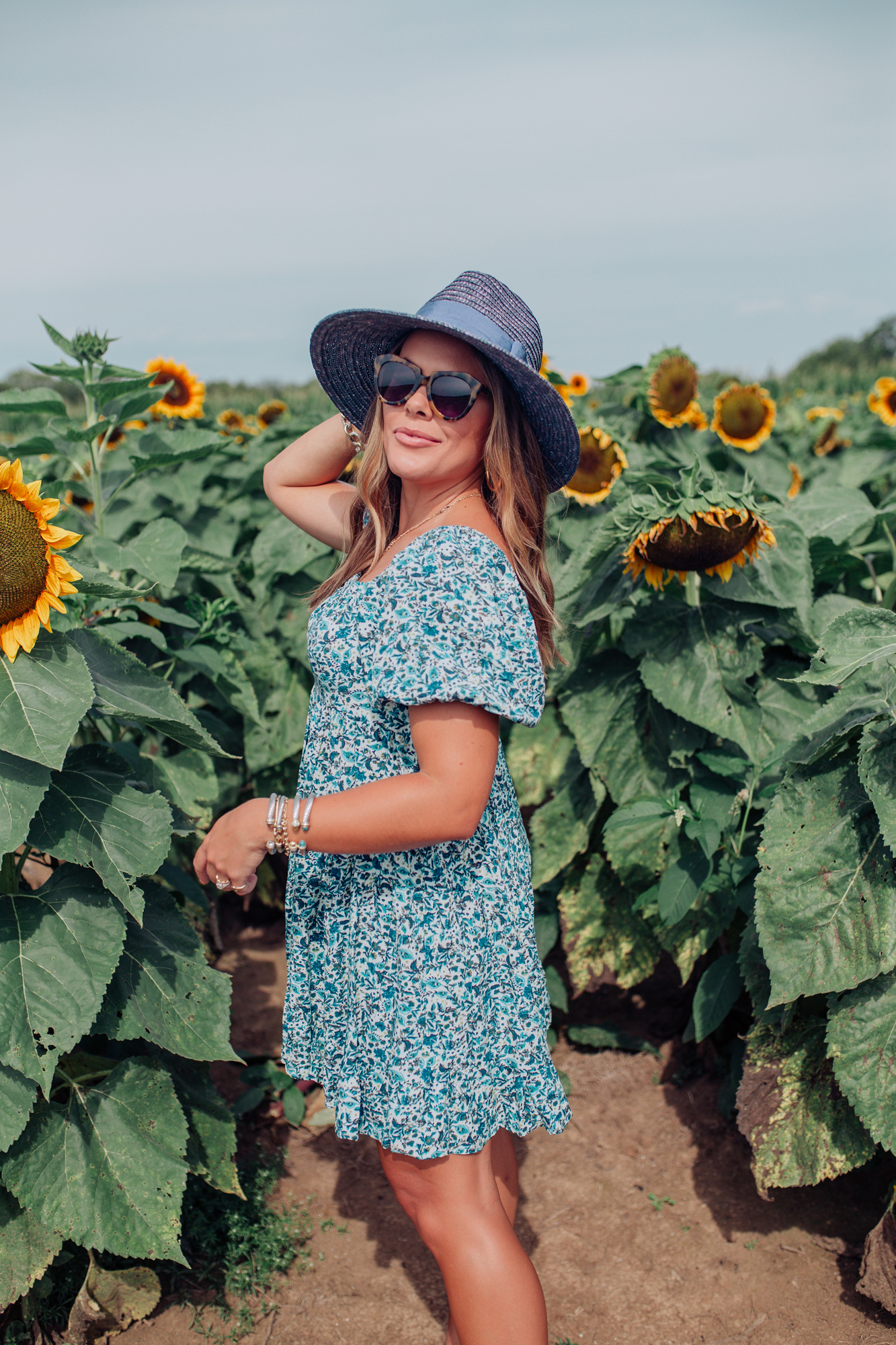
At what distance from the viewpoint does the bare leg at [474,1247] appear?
155 centimetres

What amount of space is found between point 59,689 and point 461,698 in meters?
0.62

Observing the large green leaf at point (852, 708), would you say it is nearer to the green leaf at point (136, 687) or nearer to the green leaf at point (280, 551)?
the green leaf at point (136, 687)

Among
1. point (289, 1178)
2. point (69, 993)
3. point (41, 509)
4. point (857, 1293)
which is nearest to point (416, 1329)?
point (289, 1178)

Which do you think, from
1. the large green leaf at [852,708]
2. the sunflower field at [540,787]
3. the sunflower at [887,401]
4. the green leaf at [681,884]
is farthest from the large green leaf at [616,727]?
the sunflower at [887,401]

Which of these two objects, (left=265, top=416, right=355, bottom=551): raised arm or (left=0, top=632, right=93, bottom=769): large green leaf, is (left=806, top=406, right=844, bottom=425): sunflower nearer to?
(left=265, top=416, right=355, bottom=551): raised arm

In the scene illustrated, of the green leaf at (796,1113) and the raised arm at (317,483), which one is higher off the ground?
the raised arm at (317,483)

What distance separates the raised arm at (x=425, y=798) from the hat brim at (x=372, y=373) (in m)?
0.50

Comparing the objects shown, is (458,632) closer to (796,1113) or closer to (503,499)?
(503,499)

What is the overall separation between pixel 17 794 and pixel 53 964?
300 mm

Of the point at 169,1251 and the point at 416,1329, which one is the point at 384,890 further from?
the point at 416,1329

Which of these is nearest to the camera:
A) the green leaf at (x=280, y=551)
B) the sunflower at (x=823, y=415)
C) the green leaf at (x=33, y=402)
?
the green leaf at (x=33, y=402)

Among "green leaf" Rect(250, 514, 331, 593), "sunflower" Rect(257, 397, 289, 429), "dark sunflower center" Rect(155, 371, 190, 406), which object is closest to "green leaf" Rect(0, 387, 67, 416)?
"green leaf" Rect(250, 514, 331, 593)

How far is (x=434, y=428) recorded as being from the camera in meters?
1.54

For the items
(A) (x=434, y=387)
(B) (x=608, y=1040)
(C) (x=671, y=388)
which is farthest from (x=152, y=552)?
(C) (x=671, y=388)
